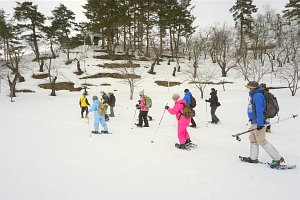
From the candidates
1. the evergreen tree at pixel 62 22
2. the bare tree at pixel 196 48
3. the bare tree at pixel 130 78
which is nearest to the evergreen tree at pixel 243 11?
the bare tree at pixel 196 48

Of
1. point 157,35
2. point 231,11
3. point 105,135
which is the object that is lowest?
point 105,135

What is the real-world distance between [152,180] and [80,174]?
61.1 inches

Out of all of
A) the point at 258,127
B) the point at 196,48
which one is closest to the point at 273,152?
the point at 258,127

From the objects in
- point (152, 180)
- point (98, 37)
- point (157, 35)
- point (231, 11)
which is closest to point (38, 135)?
point (152, 180)

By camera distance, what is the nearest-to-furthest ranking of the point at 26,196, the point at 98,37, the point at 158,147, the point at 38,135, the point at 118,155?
1. the point at 26,196
2. the point at 118,155
3. the point at 158,147
4. the point at 38,135
5. the point at 98,37

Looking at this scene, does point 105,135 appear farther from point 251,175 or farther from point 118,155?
point 251,175

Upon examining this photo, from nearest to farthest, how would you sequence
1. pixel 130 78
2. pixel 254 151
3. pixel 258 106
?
pixel 258 106
pixel 254 151
pixel 130 78

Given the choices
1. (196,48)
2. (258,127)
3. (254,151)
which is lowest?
(254,151)

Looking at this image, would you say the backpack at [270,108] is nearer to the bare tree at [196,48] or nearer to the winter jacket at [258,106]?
the winter jacket at [258,106]

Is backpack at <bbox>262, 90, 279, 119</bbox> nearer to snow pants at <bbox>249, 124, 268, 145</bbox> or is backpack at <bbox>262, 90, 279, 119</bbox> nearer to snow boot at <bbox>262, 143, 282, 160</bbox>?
snow pants at <bbox>249, 124, 268, 145</bbox>

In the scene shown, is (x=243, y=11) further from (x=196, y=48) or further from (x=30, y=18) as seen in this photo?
(x=30, y=18)

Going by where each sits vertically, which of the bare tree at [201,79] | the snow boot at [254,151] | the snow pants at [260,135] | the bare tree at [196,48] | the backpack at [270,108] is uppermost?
the bare tree at [196,48]

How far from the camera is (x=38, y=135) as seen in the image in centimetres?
802

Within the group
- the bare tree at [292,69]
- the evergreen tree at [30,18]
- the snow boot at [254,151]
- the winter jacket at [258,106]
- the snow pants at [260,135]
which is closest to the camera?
the winter jacket at [258,106]
